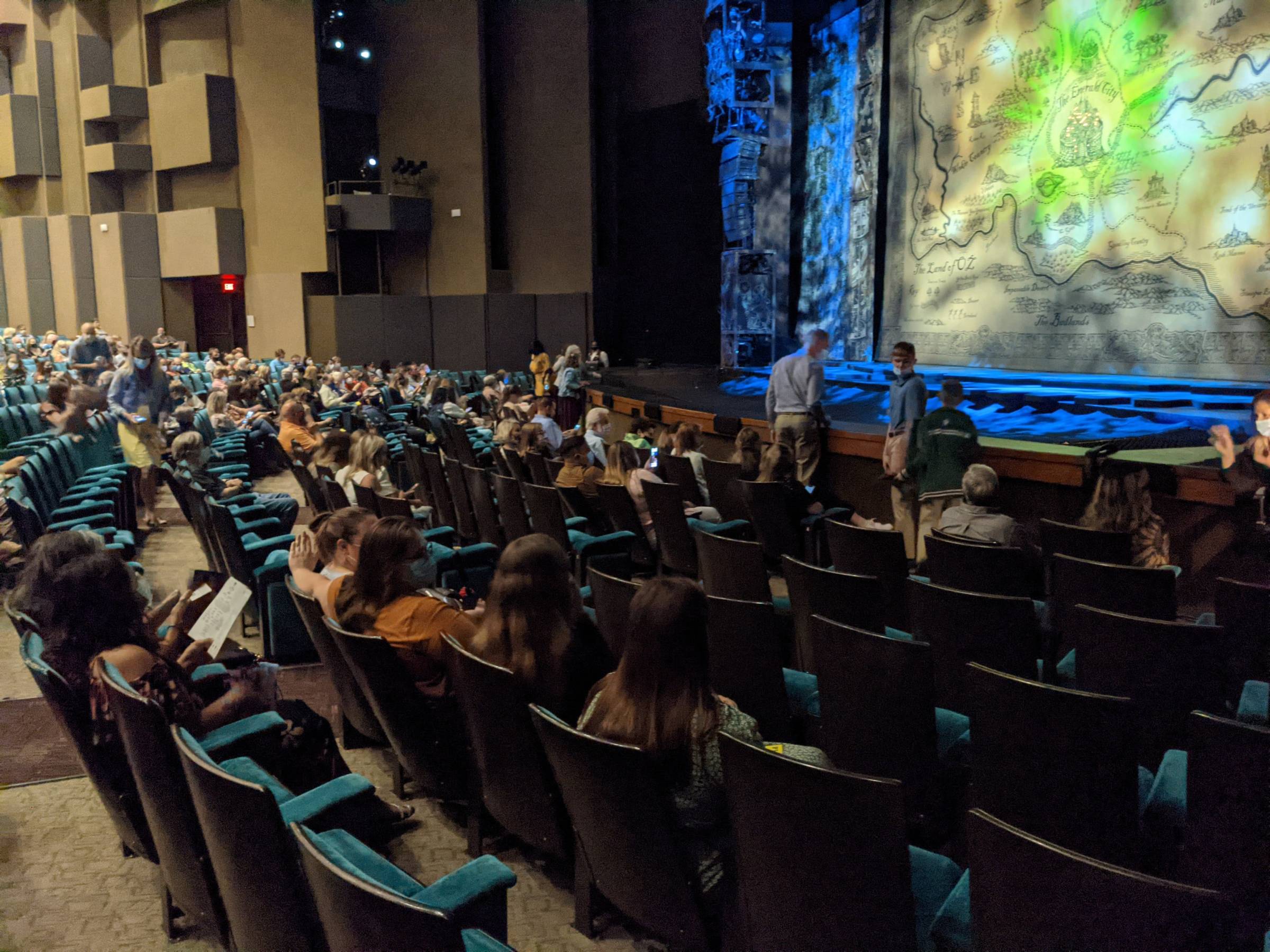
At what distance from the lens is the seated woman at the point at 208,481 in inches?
229

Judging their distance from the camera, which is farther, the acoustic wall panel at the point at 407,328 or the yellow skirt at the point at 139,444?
the acoustic wall panel at the point at 407,328

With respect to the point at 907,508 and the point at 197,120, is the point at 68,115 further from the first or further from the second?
the point at 907,508

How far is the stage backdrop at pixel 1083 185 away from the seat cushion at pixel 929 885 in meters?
6.83

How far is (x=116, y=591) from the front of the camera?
2.36m

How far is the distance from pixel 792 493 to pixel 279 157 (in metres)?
17.3

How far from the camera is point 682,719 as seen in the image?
187 cm

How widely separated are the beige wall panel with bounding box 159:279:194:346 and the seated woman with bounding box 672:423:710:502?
1789cm

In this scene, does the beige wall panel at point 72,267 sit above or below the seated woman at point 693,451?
above

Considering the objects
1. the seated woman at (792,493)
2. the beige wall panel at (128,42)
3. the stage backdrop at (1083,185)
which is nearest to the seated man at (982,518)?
the seated woman at (792,493)

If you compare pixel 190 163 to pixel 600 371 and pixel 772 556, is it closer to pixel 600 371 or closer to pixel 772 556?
pixel 600 371

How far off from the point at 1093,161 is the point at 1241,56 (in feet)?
4.38

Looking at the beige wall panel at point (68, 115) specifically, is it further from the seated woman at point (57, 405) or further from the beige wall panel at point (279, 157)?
the seated woman at point (57, 405)

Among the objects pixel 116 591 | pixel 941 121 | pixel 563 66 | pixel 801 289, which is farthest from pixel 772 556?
pixel 563 66

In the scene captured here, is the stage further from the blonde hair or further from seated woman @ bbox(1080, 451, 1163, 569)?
the blonde hair
